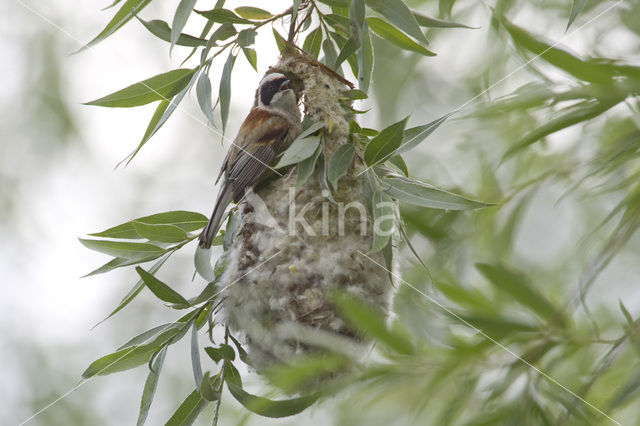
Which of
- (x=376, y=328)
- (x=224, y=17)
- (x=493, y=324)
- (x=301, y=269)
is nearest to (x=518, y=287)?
(x=493, y=324)

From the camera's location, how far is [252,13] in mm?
1647

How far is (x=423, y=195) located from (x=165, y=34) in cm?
72

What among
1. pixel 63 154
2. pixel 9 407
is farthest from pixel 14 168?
pixel 9 407

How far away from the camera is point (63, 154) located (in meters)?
4.65

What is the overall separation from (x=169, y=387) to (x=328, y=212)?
101 inches

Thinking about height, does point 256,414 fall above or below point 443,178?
below

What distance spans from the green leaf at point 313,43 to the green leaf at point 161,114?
0.41m

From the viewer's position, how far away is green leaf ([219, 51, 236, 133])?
1.64 meters

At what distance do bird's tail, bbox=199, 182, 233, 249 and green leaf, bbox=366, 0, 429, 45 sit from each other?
1.91ft

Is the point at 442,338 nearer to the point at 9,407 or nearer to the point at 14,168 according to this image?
the point at 9,407

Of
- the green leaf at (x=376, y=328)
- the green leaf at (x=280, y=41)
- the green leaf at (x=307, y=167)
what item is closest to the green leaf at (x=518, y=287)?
the green leaf at (x=376, y=328)

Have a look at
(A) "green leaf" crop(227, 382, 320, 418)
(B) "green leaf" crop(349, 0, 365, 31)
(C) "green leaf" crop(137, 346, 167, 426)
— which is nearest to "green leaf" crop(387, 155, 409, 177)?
(B) "green leaf" crop(349, 0, 365, 31)

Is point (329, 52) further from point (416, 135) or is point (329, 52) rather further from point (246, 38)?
point (416, 135)

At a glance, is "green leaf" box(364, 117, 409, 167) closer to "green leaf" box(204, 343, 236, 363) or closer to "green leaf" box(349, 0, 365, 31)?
"green leaf" box(349, 0, 365, 31)
